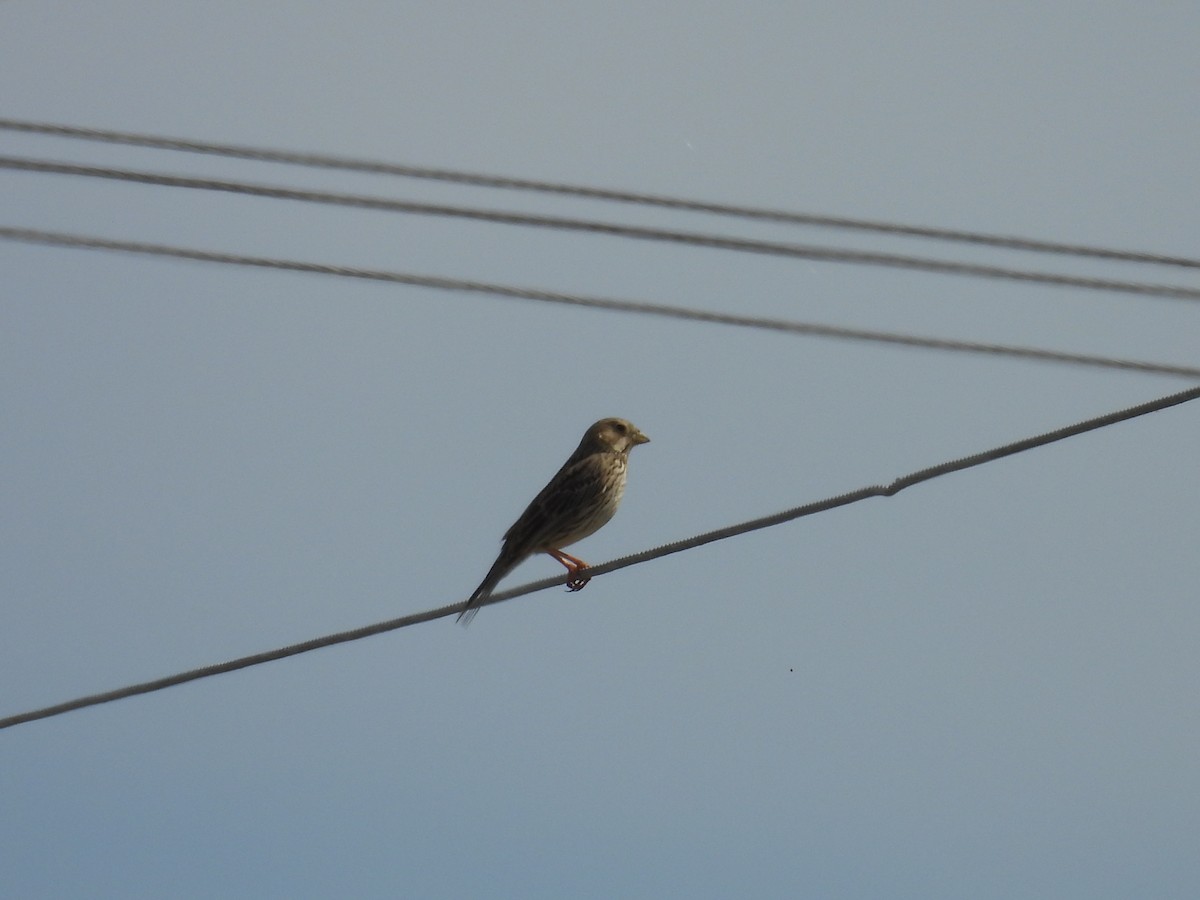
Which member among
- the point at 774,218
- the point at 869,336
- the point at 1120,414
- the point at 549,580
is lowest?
the point at 549,580

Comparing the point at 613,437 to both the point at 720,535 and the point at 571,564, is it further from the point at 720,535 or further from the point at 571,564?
the point at 720,535

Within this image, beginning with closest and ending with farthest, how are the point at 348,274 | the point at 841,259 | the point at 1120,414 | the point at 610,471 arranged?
the point at 1120,414 < the point at 348,274 < the point at 841,259 < the point at 610,471

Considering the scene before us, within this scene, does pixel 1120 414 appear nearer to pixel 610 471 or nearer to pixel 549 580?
pixel 549 580

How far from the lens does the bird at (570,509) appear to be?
523 inches

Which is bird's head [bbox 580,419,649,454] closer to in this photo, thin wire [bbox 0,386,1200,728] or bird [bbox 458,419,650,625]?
bird [bbox 458,419,650,625]

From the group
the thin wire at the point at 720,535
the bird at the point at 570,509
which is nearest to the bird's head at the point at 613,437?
the bird at the point at 570,509

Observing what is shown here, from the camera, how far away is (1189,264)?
33.2 ft

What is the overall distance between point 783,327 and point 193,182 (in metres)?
3.07

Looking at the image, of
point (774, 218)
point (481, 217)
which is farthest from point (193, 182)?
point (774, 218)

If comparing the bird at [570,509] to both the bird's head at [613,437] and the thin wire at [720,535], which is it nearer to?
the bird's head at [613,437]

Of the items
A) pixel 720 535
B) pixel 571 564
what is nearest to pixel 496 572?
pixel 571 564

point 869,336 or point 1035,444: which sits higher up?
point 869,336

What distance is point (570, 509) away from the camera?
Result: 13.4m

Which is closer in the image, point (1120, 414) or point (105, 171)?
point (1120, 414)
